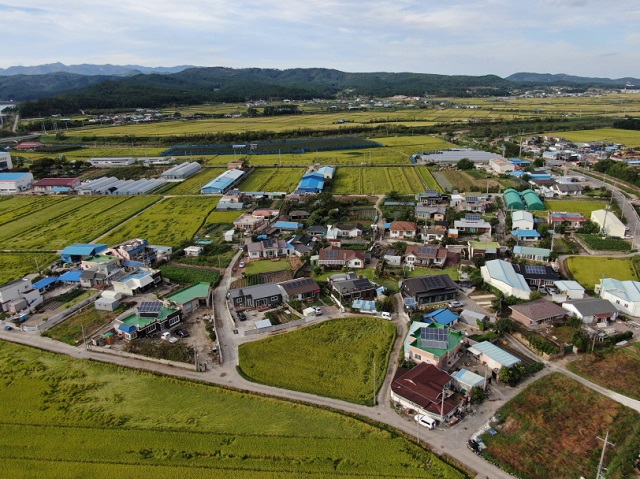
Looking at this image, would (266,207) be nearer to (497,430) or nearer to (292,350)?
(292,350)

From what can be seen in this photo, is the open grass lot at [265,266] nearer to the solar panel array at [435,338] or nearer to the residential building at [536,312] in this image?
the solar panel array at [435,338]

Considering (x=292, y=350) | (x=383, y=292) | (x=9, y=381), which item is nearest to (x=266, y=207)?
(x=383, y=292)

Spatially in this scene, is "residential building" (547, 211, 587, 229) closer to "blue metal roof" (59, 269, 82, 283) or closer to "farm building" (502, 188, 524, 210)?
"farm building" (502, 188, 524, 210)

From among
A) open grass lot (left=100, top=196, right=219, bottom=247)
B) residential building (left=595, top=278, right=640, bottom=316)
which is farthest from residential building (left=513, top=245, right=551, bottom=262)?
open grass lot (left=100, top=196, right=219, bottom=247)

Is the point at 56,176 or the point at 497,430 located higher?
the point at 56,176

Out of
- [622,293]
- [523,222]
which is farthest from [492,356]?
[523,222]

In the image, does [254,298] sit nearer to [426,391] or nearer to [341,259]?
[341,259]
